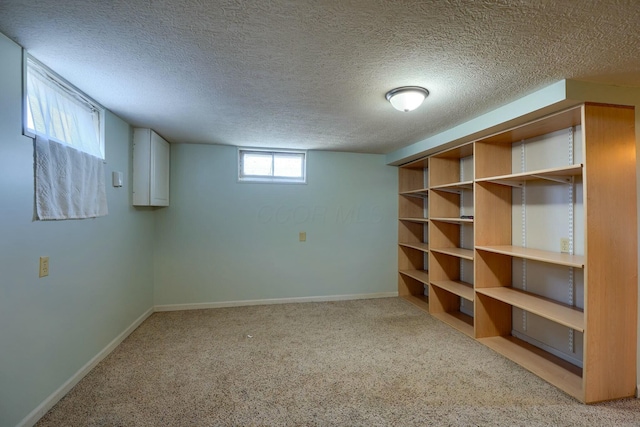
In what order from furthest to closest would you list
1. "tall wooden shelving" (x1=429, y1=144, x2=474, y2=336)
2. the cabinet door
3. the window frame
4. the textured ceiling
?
1. "tall wooden shelving" (x1=429, y1=144, x2=474, y2=336)
2. the cabinet door
3. the window frame
4. the textured ceiling

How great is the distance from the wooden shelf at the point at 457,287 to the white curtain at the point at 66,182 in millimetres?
3512

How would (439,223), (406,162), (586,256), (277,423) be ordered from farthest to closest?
(406,162), (439,223), (586,256), (277,423)

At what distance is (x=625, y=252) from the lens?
2.03m

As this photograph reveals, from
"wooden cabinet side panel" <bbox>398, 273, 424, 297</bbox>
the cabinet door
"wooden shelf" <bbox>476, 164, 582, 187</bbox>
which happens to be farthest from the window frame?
Answer: "wooden cabinet side panel" <bbox>398, 273, 424, 297</bbox>

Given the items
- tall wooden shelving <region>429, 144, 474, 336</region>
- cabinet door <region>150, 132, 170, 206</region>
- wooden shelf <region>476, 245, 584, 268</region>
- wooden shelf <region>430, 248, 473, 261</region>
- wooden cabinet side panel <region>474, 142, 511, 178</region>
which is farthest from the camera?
tall wooden shelving <region>429, 144, 474, 336</region>

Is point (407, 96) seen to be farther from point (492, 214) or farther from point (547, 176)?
point (492, 214)

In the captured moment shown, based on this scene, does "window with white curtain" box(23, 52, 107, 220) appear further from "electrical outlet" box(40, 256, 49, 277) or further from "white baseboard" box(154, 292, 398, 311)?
"white baseboard" box(154, 292, 398, 311)

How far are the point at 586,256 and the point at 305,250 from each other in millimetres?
3040

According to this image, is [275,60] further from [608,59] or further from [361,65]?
[608,59]

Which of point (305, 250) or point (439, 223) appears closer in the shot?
point (439, 223)

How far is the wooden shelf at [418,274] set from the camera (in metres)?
3.95

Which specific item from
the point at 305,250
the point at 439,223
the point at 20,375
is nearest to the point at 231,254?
the point at 305,250

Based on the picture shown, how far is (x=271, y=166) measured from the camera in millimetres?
4207

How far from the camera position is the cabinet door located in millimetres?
3271
